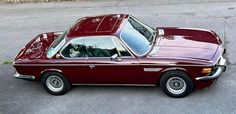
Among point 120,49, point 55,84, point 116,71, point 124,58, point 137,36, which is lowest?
point 55,84

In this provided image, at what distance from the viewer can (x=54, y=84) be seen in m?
9.35

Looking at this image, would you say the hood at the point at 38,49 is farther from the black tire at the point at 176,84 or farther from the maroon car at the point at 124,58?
the black tire at the point at 176,84

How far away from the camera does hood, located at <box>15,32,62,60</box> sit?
941 centimetres

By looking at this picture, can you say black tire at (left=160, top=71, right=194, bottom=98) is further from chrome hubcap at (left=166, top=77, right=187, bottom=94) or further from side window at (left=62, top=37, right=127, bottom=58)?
side window at (left=62, top=37, right=127, bottom=58)

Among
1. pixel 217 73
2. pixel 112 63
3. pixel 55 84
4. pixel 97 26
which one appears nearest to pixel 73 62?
pixel 55 84

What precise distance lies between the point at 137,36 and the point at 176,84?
1321mm

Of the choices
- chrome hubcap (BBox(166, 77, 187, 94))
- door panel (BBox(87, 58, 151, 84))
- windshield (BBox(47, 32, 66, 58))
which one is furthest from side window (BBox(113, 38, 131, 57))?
windshield (BBox(47, 32, 66, 58))

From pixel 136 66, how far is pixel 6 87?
10.9ft

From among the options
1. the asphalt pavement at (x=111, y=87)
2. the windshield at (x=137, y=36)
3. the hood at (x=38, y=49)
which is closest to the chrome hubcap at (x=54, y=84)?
the asphalt pavement at (x=111, y=87)

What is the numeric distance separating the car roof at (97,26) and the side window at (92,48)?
0.13 metres

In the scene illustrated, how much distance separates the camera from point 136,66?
28.3 feet

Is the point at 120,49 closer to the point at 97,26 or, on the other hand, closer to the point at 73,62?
the point at 97,26

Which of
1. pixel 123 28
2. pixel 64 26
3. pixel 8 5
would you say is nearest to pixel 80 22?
pixel 123 28

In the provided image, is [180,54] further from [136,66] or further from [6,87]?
[6,87]
